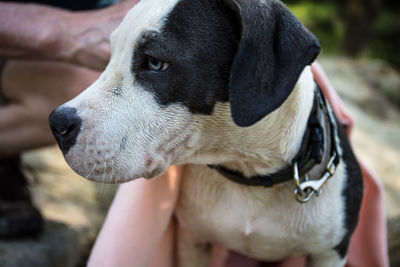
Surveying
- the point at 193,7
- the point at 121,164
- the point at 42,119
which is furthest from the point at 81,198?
the point at 193,7

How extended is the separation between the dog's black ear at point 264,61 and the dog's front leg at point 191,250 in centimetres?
79

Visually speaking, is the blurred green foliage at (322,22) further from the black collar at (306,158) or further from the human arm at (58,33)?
the black collar at (306,158)

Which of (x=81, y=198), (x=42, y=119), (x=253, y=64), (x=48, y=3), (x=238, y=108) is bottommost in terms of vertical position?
(x=81, y=198)

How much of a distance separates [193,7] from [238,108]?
33cm

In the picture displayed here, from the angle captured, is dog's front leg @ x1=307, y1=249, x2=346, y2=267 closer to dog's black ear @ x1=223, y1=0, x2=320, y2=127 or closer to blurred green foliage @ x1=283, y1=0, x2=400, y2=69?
dog's black ear @ x1=223, y1=0, x2=320, y2=127

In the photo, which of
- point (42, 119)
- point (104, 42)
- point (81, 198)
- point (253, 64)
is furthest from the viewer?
A: point (81, 198)

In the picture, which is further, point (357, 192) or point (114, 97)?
point (357, 192)

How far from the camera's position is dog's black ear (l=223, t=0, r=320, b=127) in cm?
133

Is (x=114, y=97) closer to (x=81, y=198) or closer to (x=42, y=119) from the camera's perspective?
(x=42, y=119)

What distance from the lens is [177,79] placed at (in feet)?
4.54

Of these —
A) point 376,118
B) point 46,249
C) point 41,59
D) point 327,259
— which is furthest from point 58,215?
point 376,118

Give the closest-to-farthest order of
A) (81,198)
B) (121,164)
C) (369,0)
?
(121,164) → (81,198) → (369,0)

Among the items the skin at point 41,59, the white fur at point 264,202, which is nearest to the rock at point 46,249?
the skin at point 41,59

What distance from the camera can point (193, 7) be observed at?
142 cm
